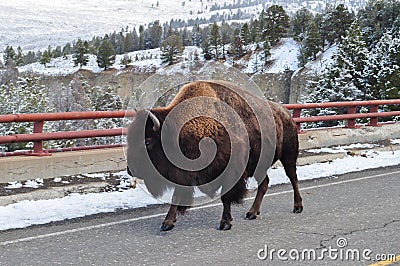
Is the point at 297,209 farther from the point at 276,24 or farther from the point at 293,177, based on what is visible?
the point at 276,24

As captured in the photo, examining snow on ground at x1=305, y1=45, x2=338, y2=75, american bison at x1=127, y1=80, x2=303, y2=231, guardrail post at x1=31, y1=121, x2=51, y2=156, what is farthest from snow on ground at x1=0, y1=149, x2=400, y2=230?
snow on ground at x1=305, y1=45, x2=338, y2=75

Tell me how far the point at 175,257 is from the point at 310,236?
1.61 meters

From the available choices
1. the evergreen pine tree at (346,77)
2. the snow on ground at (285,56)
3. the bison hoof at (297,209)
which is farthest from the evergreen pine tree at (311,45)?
the bison hoof at (297,209)

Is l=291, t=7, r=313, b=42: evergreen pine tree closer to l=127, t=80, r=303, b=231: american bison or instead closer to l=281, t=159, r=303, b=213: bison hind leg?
l=281, t=159, r=303, b=213: bison hind leg

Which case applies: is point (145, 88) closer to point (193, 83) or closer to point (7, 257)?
point (193, 83)

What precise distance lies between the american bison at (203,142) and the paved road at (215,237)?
0.37m

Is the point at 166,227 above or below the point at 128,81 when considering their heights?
above

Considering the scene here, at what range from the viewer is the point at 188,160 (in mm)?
6328

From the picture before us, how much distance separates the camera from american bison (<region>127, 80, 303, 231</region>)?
6211mm

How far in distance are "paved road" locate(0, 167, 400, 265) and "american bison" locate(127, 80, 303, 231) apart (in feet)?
1.23

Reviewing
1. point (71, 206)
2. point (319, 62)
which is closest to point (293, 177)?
point (71, 206)

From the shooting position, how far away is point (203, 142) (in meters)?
6.38

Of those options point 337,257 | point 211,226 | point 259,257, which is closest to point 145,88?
point 211,226

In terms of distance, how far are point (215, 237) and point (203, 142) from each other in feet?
3.34
